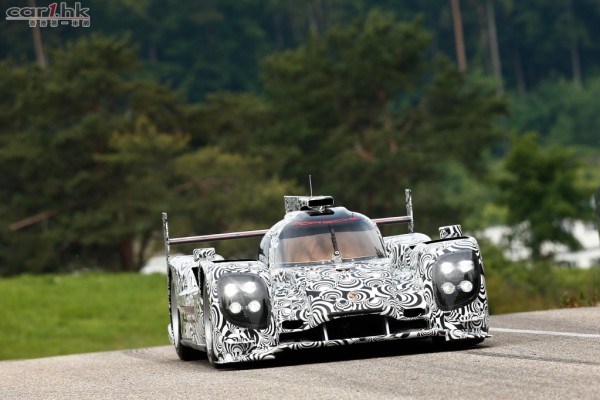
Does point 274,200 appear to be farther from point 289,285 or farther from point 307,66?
point 289,285

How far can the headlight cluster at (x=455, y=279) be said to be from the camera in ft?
40.0

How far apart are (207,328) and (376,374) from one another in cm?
273

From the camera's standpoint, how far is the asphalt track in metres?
8.98

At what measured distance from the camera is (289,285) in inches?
486

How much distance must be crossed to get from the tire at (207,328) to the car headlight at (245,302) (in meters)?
0.26

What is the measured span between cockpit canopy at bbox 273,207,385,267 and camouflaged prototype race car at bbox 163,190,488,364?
0.04ft

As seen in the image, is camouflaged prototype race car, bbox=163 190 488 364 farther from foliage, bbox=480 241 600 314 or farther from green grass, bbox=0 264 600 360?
green grass, bbox=0 264 600 360

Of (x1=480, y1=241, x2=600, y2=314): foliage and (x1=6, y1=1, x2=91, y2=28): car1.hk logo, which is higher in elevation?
(x1=6, y1=1, x2=91, y2=28): car1.hk logo

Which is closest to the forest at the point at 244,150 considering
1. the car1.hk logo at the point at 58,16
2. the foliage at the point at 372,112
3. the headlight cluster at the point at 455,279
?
the foliage at the point at 372,112

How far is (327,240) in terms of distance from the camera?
43.6 ft

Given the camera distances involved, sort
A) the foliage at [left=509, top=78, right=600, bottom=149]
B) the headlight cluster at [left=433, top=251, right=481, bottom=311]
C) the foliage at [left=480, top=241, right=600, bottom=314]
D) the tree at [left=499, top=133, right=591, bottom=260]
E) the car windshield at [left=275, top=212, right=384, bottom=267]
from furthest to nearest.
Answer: the foliage at [left=509, top=78, right=600, bottom=149]
the tree at [left=499, top=133, right=591, bottom=260]
the foliage at [left=480, top=241, right=600, bottom=314]
the car windshield at [left=275, top=212, right=384, bottom=267]
the headlight cluster at [left=433, top=251, right=481, bottom=311]

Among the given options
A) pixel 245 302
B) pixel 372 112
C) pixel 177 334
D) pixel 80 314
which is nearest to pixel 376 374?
pixel 245 302

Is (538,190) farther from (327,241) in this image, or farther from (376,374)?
Result: (376,374)

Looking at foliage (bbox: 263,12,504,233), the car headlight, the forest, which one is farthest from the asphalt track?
foliage (bbox: 263,12,504,233)
